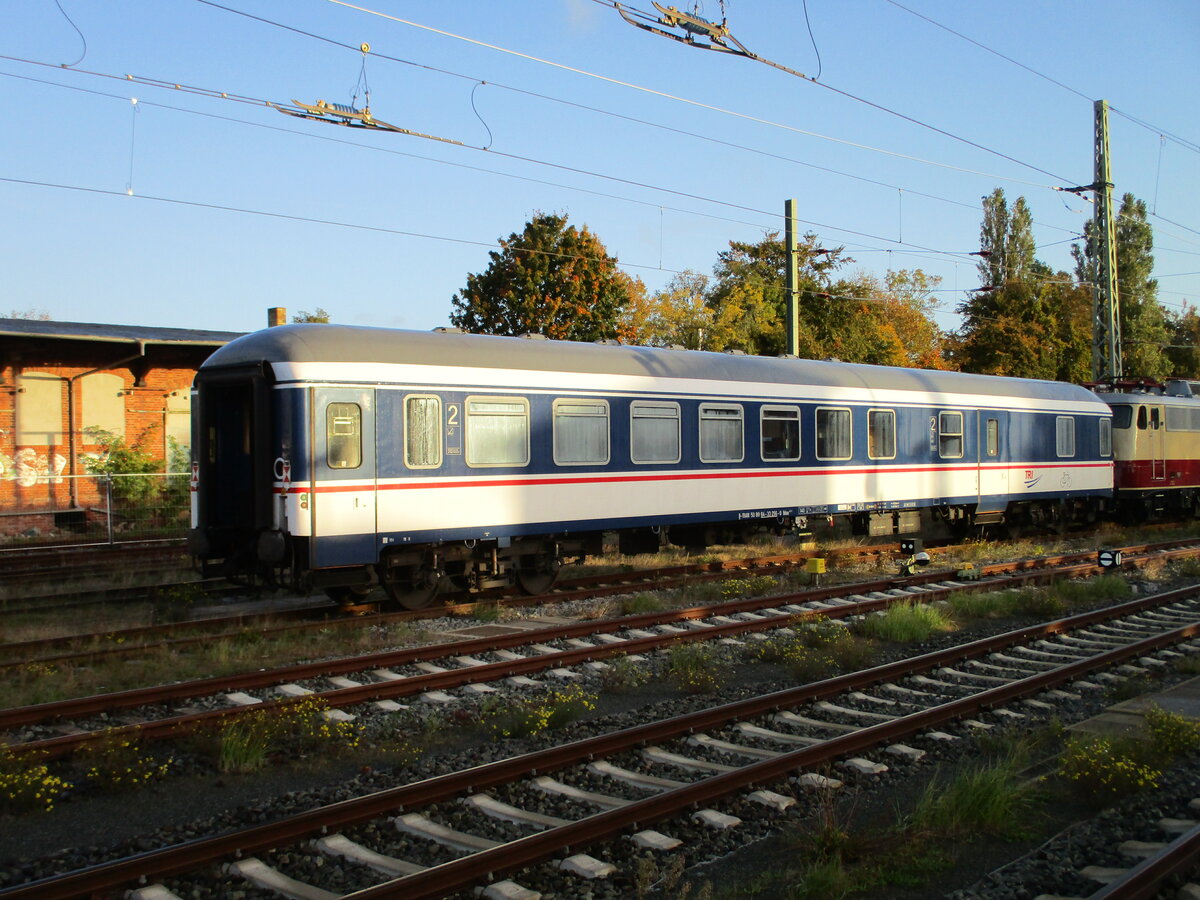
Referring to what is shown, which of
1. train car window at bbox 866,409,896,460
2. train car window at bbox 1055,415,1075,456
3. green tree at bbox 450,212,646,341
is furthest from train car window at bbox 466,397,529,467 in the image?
green tree at bbox 450,212,646,341

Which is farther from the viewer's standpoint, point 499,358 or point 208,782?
point 499,358

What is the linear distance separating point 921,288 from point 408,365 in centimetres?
6274

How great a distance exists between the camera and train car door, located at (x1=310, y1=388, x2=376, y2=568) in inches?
462

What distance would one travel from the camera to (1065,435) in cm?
2345

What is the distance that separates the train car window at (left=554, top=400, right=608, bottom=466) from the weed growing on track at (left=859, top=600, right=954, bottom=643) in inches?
178

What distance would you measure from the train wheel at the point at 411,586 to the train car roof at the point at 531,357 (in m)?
2.65

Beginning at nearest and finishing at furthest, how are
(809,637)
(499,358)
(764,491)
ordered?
1. (809,637)
2. (499,358)
3. (764,491)

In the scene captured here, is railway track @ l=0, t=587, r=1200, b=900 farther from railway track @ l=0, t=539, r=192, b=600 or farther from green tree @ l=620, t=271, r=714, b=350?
green tree @ l=620, t=271, r=714, b=350

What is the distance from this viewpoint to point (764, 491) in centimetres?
1709

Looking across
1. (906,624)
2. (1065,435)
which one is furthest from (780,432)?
(1065,435)

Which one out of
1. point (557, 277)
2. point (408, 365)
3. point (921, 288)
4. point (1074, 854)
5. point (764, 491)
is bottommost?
point (1074, 854)

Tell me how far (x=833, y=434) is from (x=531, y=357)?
677cm

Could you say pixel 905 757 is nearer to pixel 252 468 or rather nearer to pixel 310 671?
pixel 310 671

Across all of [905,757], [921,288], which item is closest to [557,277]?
[905,757]
